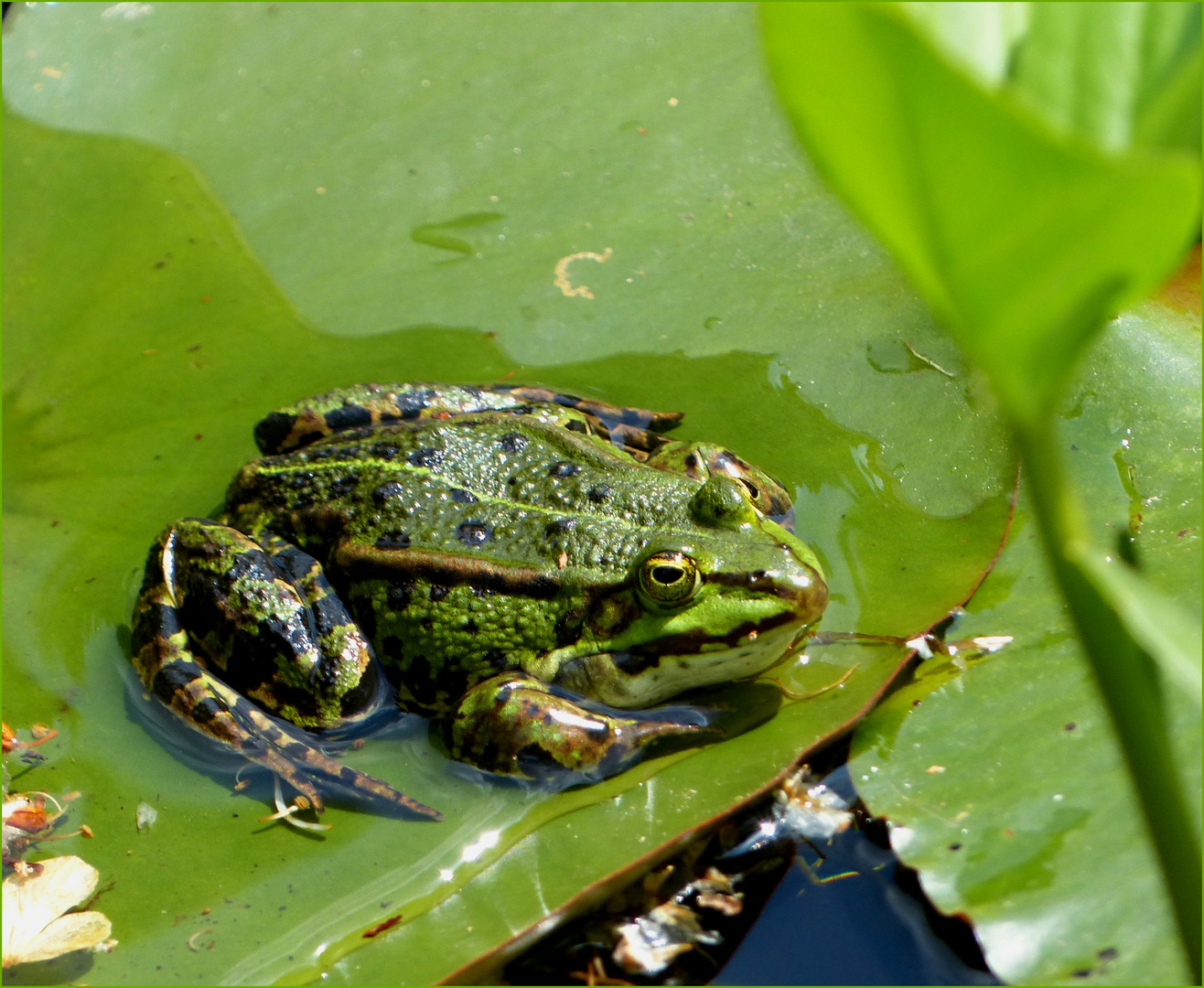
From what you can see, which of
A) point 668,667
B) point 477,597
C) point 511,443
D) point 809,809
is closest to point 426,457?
point 511,443

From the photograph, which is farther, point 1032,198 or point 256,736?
point 256,736

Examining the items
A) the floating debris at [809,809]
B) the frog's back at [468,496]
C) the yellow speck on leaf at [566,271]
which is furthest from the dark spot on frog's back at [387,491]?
the floating debris at [809,809]

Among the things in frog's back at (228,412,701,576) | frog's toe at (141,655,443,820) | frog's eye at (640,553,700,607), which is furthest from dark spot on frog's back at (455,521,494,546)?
frog's toe at (141,655,443,820)

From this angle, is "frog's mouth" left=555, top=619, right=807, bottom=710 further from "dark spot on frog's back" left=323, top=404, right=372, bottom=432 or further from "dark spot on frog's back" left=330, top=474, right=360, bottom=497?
"dark spot on frog's back" left=323, top=404, right=372, bottom=432

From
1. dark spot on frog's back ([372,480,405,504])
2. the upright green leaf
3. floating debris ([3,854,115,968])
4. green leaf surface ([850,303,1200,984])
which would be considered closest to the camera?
the upright green leaf

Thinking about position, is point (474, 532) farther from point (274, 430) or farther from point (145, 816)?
point (145, 816)

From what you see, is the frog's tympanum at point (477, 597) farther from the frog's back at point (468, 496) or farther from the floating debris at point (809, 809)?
the floating debris at point (809, 809)
